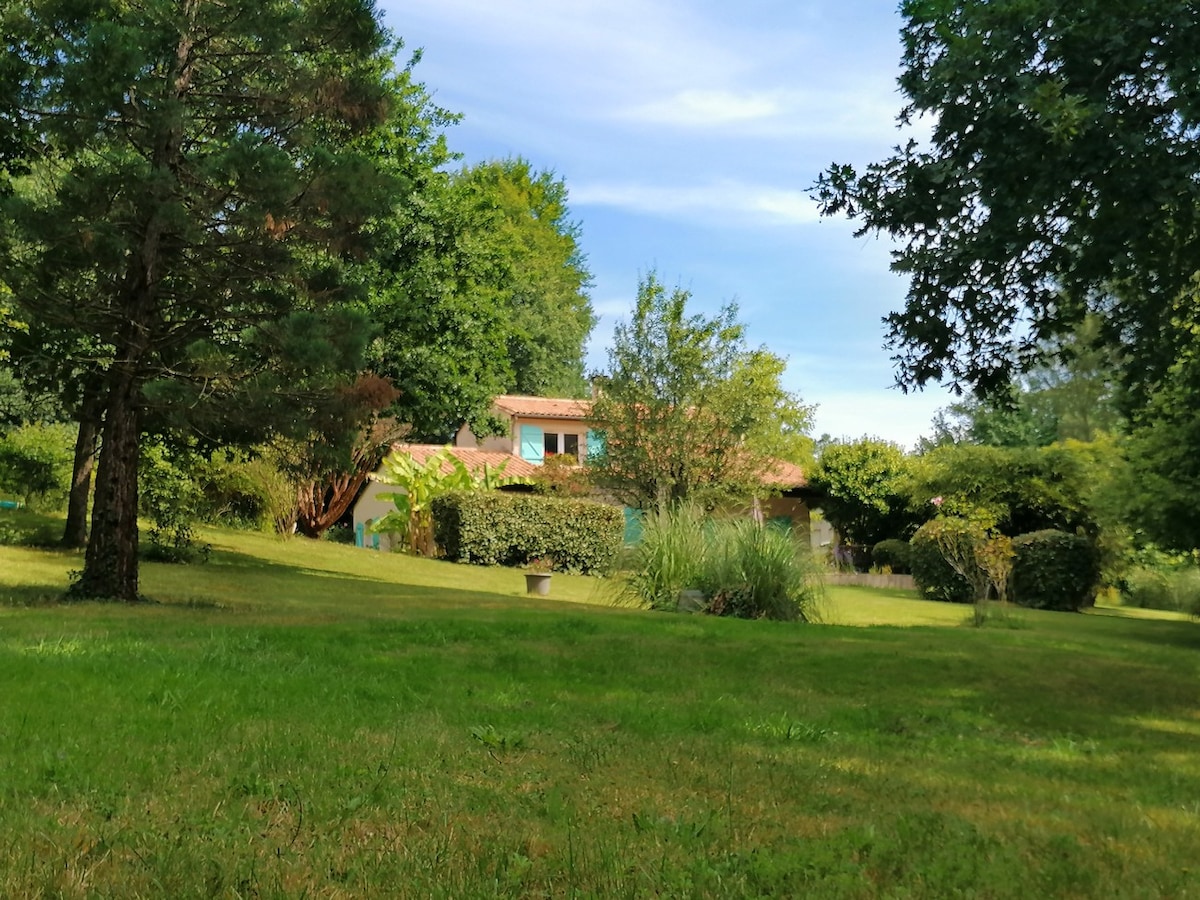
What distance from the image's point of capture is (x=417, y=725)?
19.5 feet

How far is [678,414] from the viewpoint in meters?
28.7

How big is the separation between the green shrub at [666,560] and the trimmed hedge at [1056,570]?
1365cm

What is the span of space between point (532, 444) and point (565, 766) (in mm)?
42277

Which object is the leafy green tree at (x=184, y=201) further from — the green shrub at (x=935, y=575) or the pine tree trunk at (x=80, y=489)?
the green shrub at (x=935, y=575)

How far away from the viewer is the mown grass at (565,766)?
11.6 ft

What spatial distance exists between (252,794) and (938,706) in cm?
538

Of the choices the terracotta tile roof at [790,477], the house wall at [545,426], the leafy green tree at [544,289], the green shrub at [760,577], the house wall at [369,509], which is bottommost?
the green shrub at [760,577]

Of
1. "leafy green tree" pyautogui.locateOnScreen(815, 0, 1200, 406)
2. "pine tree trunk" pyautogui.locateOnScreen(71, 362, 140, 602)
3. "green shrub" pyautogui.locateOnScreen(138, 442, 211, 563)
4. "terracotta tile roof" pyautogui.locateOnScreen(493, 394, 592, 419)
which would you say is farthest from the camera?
"terracotta tile roof" pyautogui.locateOnScreen(493, 394, 592, 419)

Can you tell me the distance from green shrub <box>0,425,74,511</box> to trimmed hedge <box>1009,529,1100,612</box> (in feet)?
78.0

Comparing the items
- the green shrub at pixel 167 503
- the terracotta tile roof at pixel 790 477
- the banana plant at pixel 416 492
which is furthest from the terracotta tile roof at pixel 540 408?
the green shrub at pixel 167 503

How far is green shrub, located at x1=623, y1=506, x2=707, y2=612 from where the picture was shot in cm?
1725

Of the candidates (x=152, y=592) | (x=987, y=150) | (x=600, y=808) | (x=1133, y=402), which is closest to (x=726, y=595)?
(x=1133, y=402)

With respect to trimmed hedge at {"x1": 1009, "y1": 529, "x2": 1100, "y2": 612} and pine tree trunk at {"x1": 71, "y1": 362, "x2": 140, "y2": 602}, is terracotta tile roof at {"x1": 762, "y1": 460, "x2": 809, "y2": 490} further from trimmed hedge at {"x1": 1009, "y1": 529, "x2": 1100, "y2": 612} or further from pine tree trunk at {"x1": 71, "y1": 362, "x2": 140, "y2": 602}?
pine tree trunk at {"x1": 71, "y1": 362, "x2": 140, "y2": 602}

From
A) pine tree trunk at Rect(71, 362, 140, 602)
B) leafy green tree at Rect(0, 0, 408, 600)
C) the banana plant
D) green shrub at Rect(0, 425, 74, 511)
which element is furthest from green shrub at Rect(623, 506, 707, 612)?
green shrub at Rect(0, 425, 74, 511)
